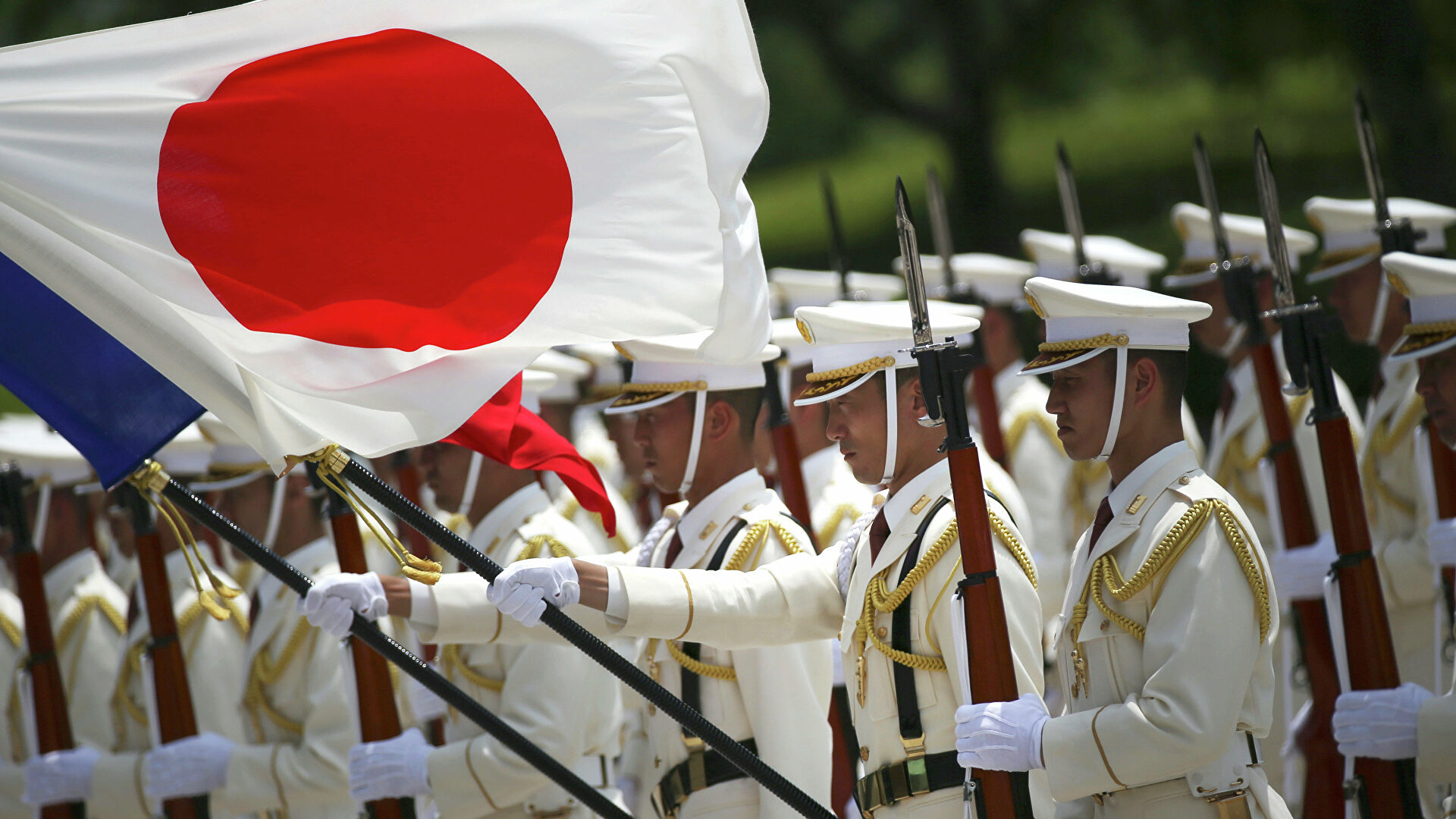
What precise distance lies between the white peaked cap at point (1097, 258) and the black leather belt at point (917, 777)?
206 inches

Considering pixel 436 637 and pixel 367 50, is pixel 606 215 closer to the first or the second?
pixel 367 50

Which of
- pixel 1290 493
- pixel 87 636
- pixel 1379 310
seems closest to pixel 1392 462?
pixel 1290 493

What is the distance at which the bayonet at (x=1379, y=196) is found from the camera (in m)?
5.93

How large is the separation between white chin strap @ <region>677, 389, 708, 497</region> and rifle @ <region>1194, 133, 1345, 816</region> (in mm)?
2319

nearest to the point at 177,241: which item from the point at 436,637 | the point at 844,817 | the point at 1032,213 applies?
the point at 436,637

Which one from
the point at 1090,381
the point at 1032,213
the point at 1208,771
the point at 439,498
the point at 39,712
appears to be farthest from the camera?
the point at 1032,213

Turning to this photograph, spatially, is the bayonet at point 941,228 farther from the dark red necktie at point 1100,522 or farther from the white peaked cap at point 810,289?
the dark red necktie at point 1100,522

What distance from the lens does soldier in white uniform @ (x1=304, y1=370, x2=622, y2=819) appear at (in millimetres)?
5793

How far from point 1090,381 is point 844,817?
9.95ft

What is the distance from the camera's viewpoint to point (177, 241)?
172 inches

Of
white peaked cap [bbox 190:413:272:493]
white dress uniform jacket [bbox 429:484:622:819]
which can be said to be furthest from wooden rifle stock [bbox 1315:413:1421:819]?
white peaked cap [bbox 190:413:272:493]

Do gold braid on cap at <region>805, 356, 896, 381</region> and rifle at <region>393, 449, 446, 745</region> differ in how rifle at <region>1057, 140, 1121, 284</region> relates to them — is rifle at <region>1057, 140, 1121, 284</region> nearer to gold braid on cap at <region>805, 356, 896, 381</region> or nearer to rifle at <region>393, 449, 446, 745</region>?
gold braid on cap at <region>805, 356, 896, 381</region>

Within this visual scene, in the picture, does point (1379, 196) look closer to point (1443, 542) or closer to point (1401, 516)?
A: point (1443, 542)

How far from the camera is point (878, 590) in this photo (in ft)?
15.1
